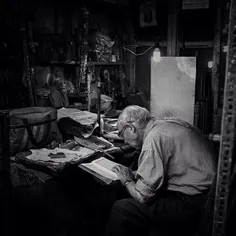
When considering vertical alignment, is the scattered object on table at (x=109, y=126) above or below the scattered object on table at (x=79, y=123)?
below

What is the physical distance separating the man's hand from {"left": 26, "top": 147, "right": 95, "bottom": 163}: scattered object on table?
41cm

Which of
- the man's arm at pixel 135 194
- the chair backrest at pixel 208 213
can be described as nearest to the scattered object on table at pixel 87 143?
the man's arm at pixel 135 194

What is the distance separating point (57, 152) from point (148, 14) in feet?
16.6

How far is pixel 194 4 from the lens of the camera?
6.36 metres

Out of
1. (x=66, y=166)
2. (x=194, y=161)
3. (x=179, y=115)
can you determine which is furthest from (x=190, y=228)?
(x=179, y=115)

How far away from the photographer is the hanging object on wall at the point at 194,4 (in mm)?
6258

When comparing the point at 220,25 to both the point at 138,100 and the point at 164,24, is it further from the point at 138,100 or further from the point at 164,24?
the point at 138,100

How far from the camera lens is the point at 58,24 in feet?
20.4

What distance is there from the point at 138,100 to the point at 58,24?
2.42 metres

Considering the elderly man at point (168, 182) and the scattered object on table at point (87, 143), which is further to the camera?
the scattered object on table at point (87, 143)

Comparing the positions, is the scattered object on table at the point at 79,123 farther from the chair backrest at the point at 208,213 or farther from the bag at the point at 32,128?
the chair backrest at the point at 208,213

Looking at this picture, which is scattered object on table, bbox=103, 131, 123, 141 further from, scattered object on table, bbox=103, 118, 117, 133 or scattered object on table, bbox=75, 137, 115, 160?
scattered object on table, bbox=75, 137, 115, 160

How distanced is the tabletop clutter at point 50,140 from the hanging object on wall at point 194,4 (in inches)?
160

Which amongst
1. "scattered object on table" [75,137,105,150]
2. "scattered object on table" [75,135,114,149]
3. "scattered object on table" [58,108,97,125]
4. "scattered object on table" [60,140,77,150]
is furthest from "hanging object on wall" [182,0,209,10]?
"scattered object on table" [60,140,77,150]
